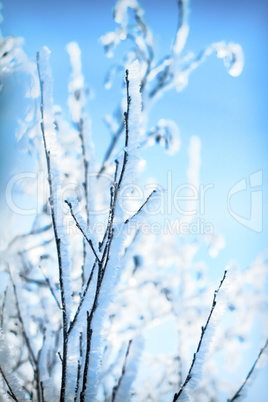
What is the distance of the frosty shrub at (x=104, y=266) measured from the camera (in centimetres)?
85

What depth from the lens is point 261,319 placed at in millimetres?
2861

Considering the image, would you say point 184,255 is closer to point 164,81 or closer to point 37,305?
point 37,305

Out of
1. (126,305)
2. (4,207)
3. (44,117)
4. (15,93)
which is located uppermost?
(15,93)

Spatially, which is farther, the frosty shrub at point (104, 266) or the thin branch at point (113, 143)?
the thin branch at point (113, 143)

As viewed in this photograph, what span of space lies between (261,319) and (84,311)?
2708mm

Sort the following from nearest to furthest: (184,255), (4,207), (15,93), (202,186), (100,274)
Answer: (100,274) < (15,93) < (4,207) < (202,186) < (184,255)

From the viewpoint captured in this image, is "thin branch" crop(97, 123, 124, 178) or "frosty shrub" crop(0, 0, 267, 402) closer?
"frosty shrub" crop(0, 0, 267, 402)

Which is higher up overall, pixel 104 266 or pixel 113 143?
pixel 113 143

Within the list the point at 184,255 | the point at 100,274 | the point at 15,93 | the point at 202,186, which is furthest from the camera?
the point at 184,255

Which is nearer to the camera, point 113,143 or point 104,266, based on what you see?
point 104,266

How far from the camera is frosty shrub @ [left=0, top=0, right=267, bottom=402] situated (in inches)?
33.6

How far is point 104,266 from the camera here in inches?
33.3

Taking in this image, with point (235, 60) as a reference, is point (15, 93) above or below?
Result: below

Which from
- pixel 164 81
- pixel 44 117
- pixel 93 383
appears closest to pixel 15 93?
pixel 44 117
